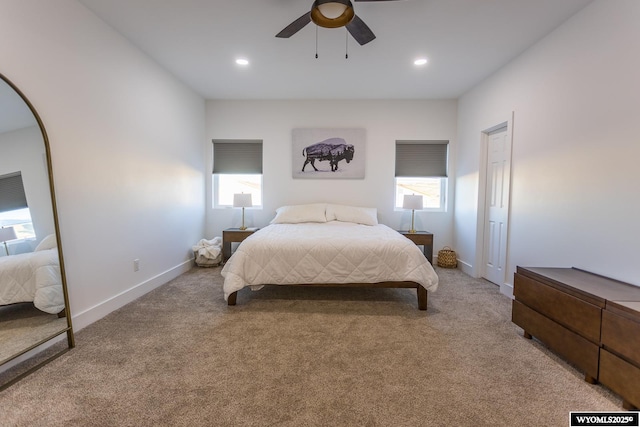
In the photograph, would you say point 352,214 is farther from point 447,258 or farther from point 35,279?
point 35,279

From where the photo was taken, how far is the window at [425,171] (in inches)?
175

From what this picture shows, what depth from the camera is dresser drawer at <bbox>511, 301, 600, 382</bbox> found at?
154 cm

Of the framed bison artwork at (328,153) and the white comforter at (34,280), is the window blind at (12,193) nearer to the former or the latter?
the white comforter at (34,280)

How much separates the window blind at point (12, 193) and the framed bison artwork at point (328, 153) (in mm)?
3166

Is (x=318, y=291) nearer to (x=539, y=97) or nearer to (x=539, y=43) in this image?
(x=539, y=97)

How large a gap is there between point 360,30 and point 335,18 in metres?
0.24

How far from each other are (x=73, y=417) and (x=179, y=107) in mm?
3417

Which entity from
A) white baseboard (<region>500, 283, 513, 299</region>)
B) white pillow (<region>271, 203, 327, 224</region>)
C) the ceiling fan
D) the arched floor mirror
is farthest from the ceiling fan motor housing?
white baseboard (<region>500, 283, 513, 299</region>)

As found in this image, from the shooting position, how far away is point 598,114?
202 cm

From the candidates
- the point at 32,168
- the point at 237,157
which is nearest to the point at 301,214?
the point at 237,157

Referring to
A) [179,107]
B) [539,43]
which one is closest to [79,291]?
[179,107]

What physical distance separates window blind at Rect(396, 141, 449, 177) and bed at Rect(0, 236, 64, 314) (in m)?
4.19

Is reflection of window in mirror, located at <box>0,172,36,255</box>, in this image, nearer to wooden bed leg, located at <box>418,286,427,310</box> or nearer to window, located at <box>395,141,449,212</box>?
wooden bed leg, located at <box>418,286,427,310</box>

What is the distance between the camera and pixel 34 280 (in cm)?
172
